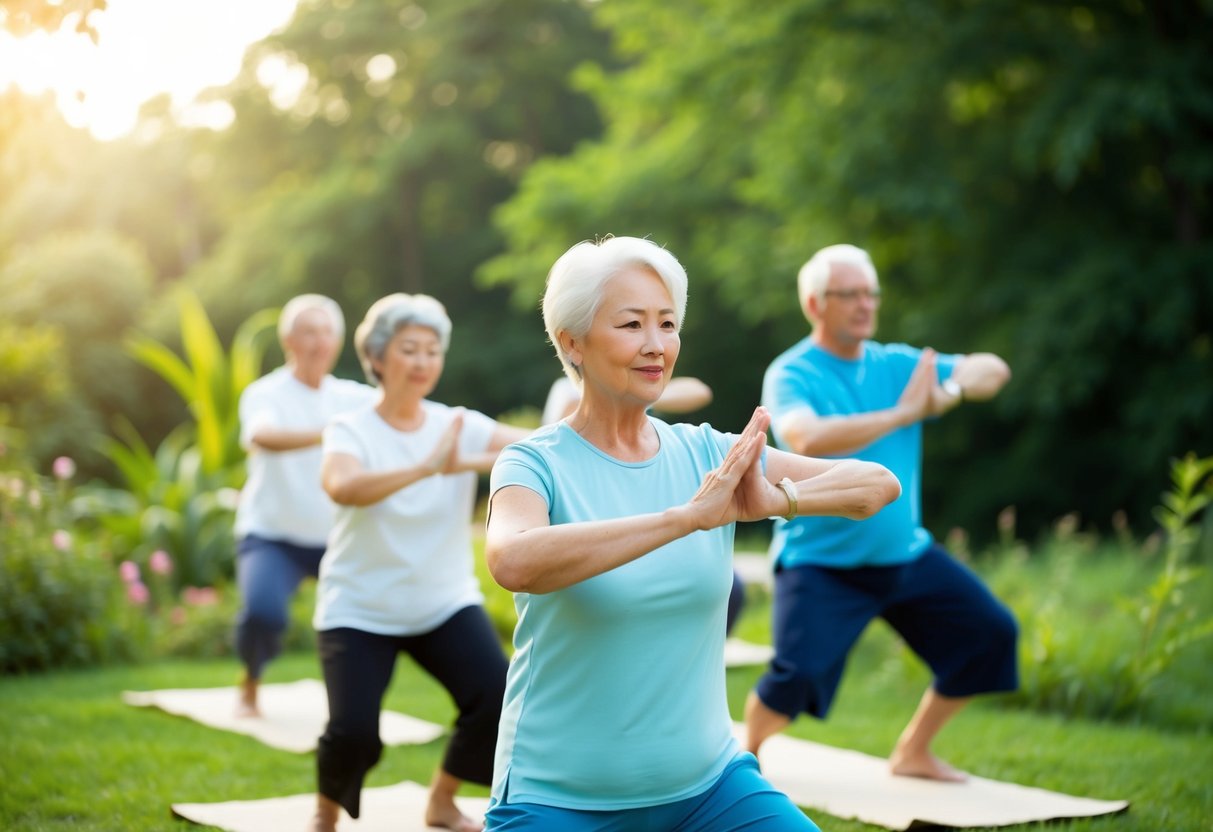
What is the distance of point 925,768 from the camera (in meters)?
4.91

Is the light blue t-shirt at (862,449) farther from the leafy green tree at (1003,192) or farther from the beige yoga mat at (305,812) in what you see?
the leafy green tree at (1003,192)

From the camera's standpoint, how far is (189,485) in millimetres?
10289

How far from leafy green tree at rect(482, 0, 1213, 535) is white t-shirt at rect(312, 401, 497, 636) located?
9.74 meters

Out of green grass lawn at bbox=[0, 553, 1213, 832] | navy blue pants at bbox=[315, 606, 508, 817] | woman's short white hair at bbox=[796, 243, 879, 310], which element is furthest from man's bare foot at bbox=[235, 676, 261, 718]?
woman's short white hair at bbox=[796, 243, 879, 310]

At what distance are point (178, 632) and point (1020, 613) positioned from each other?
5.14 metres

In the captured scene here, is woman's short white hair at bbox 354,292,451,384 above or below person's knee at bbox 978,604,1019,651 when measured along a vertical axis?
above

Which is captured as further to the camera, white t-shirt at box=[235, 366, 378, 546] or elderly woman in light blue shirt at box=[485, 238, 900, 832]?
white t-shirt at box=[235, 366, 378, 546]

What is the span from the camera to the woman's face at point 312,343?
6250 mm

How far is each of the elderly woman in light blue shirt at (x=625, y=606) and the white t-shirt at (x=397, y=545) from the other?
4.86 ft

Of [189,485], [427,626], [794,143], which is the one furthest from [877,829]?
[794,143]

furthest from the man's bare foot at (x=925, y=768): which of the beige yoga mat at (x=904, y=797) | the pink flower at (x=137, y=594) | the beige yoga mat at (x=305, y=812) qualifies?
the pink flower at (x=137, y=594)

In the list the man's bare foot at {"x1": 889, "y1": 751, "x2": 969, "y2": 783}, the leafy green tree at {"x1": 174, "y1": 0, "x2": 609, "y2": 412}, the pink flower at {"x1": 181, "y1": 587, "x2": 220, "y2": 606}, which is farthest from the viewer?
the leafy green tree at {"x1": 174, "y1": 0, "x2": 609, "y2": 412}

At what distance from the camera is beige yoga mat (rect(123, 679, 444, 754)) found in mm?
5848

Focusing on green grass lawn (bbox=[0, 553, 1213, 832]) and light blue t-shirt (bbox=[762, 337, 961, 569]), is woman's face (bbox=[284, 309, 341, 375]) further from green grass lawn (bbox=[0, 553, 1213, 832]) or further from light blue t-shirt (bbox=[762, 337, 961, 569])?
light blue t-shirt (bbox=[762, 337, 961, 569])
